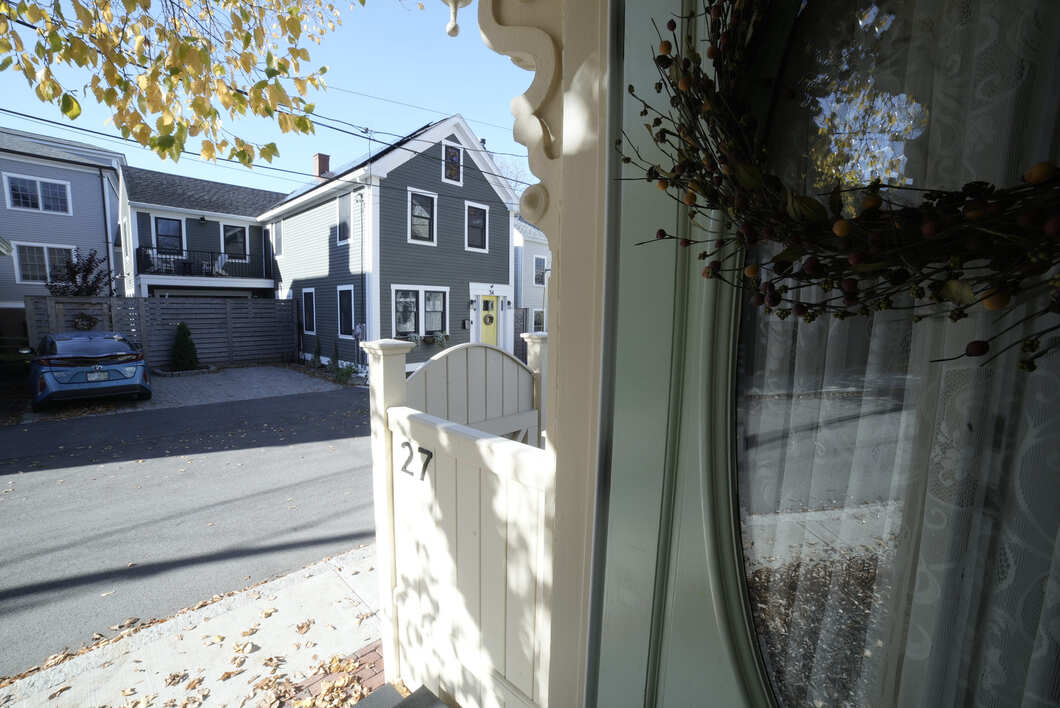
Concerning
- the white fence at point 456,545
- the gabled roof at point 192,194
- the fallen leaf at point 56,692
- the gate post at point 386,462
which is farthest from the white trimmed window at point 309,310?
the gate post at point 386,462

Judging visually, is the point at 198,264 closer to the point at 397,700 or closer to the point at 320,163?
the point at 320,163

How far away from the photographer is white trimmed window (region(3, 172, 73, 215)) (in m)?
14.4

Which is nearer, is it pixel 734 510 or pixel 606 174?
pixel 734 510

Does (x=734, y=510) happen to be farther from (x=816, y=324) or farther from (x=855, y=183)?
(x=855, y=183)

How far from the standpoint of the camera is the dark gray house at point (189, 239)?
47.2 ft

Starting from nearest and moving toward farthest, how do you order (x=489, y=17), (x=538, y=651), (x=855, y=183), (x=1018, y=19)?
(x=1018, y=19), (x=855, y=183), (x=489, y=17), (x=538, y=651)

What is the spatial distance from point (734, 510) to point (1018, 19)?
2.97ft

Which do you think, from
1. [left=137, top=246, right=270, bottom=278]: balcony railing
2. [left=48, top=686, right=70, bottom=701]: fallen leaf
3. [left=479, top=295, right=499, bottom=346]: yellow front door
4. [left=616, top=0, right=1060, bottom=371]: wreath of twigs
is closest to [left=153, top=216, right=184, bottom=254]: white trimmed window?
[left=137, top=246, right=270, bottom=278]: balcony railing

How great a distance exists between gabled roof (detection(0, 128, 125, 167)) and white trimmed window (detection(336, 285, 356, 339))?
10.1m

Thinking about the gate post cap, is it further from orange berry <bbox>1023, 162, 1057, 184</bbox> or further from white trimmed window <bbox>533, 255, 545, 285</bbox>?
white trimmed window <bbox>533, 255, 545, 285</bbox>

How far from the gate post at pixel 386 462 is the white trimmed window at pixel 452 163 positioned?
462 inches

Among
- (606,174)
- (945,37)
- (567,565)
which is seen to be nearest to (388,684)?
(567,565)

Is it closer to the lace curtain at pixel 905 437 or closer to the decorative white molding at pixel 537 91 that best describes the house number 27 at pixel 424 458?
the decorative white molding at pixel 537 91

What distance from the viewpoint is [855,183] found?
32.7 inches
